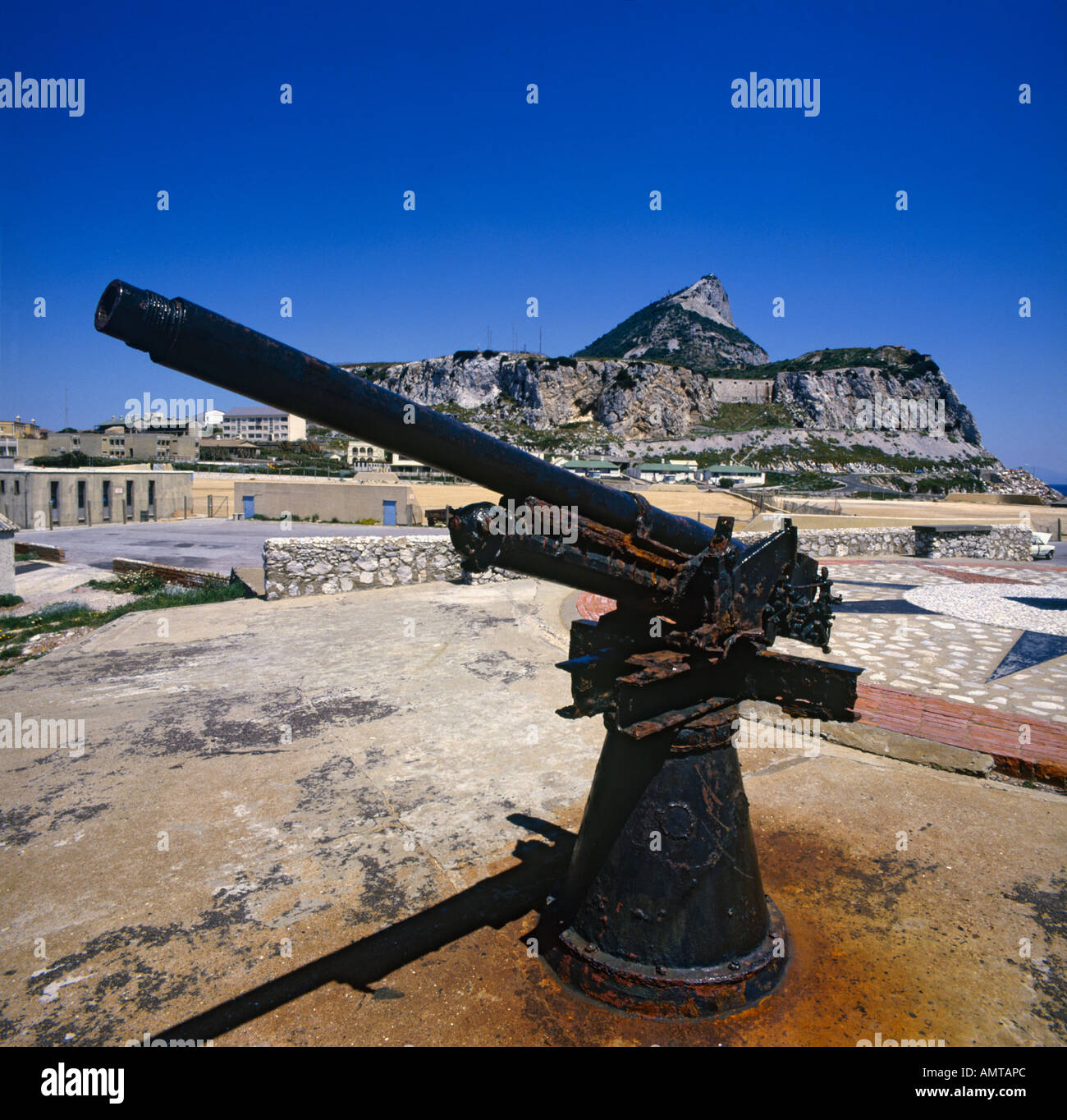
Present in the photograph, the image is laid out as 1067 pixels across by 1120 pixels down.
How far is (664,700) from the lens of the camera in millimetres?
2635

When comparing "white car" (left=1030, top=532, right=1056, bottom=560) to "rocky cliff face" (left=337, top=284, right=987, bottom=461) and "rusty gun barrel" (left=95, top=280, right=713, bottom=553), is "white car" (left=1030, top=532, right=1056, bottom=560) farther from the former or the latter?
"rocky cliff face" (left=337, top=284, right=987, bottom=461)

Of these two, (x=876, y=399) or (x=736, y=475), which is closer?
(x=736, y=475)

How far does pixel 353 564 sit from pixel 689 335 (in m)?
163

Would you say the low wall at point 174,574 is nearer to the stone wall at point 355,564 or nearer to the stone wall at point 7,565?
the stone wall at point 355,564

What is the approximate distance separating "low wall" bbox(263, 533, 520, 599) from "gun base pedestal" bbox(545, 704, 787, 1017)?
9537 millimetres

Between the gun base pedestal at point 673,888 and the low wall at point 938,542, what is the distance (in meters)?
16.5

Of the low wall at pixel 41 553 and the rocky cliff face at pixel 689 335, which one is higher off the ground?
the rocky cliff face at pixel 689 335

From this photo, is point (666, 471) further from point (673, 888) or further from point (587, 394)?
point (673, 888)

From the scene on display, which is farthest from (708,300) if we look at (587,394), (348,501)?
(348,501)

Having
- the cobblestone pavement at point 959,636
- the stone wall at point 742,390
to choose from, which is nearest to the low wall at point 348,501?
the cobblestone pavement at point 959,636

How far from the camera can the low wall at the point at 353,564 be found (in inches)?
468

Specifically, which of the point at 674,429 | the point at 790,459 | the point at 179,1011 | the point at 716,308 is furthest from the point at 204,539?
the point at 716,308

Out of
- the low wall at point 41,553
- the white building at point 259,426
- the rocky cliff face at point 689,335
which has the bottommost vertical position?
the low wall at point 41,553

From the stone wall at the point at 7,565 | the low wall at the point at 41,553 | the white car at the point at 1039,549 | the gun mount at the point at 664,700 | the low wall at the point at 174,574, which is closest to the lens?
the gun mount at the point at 664,700
